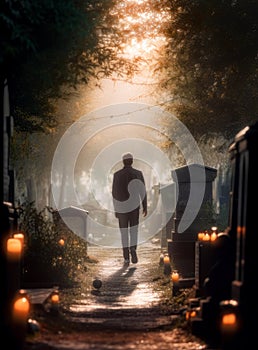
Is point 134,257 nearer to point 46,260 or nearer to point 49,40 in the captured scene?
point 46,260

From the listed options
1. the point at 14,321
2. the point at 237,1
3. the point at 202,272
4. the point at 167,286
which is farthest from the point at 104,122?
the point at 14,321

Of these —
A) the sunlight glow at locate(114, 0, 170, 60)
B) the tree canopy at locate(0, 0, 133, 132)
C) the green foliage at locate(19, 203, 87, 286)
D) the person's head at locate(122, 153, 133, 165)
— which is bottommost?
the green foliage at locate(19, 203, 87, 286)

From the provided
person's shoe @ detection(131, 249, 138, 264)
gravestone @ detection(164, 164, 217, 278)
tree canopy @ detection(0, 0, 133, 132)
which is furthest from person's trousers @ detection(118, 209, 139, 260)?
tree canopy @ detection(0, 0, 133, 132)

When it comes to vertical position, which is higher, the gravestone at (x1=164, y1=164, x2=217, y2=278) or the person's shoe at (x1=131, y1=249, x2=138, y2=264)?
the gravestone at (x1=164, y1=164, x2=217, y2=278)

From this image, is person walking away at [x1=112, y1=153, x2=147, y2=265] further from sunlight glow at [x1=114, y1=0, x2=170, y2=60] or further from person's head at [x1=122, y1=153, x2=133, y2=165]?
sunlight glow at [x1=114, y1=0, x2=170, y2=60]

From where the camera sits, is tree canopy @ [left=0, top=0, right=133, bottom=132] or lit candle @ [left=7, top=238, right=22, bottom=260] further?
tree canopy @ [left=0, top=0, right=133, bottom=132]

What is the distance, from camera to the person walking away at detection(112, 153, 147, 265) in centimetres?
1928

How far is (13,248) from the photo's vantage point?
10078mm

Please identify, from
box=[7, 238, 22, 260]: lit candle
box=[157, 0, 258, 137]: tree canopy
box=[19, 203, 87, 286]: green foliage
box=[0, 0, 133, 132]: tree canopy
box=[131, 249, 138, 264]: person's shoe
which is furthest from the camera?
box=[131, 249, 138, 264]: person's shoe

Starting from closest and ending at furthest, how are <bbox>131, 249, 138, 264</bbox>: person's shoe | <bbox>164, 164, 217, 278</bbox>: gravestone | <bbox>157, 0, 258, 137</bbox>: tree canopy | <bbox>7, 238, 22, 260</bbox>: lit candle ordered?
<bbox>7, 238, 22, 260</bbox>: lit candle
<bbox>157, 0, 258, 137</bbox>: tree canopy
<bbox>131, 249, 138, 264</bbox>: person's shoe
<bbox>164, 164, 217, 278</bbox>: gravestone

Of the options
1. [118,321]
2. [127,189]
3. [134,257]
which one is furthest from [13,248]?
[134,257]

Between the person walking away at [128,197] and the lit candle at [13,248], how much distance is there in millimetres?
9043

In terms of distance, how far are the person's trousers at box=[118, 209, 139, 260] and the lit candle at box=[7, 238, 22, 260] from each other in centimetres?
915

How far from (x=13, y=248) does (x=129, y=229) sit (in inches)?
372
